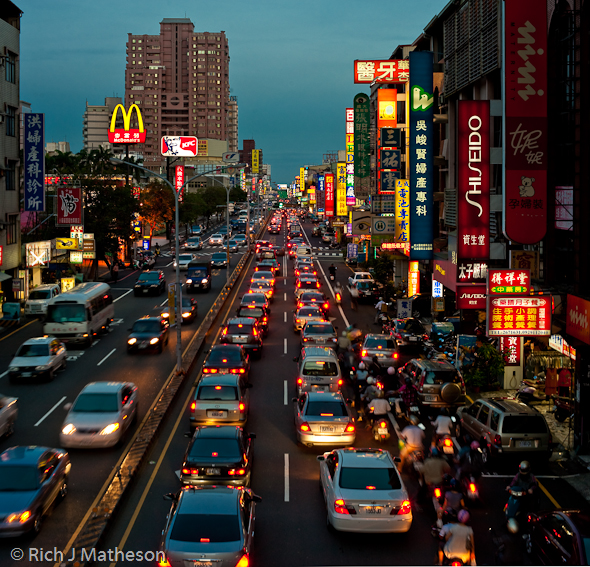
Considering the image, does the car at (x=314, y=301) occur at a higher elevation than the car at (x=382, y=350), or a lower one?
higher

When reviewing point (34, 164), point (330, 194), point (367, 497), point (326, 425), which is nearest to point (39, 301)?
point (34, 164)

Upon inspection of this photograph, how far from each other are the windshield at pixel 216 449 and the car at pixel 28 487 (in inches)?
114

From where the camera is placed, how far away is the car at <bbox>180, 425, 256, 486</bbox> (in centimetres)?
1378

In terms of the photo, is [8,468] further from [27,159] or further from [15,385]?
[27,159]

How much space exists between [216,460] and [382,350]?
13006 mm

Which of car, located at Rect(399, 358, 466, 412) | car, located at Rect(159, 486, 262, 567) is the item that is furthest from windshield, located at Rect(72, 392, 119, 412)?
car, located at Rect(399, 358, 466, 412)

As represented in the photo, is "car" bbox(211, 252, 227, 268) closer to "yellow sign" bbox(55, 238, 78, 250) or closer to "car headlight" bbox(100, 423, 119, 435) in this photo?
"yellow sign" bbox(55, 238, 78, 250)

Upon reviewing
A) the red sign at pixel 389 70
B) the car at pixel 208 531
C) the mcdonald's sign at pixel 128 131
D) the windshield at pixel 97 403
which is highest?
the mcdonald's sign at pixel 128 131

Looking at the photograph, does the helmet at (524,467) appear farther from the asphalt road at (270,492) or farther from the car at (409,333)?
the car at (409,333)

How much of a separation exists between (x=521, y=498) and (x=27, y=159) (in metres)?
39.3

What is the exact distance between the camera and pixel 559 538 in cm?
1060

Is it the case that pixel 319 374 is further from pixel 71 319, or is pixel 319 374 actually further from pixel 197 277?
pixel 197 277

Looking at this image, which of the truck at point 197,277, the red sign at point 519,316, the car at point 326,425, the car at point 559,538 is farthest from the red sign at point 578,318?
the truck at point 197,277

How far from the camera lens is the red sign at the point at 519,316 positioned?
18.8 meters
